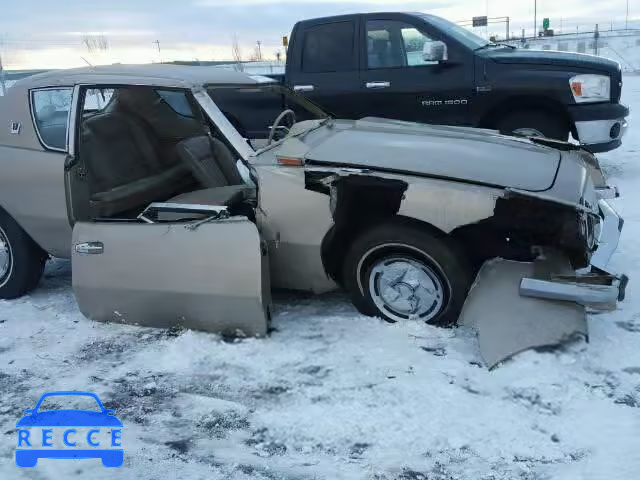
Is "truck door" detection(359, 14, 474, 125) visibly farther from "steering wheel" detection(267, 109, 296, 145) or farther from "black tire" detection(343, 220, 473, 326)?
"black tire" detection(343, 220, 473, 326)

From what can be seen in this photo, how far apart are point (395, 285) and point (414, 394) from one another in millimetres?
746

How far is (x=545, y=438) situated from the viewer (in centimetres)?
248

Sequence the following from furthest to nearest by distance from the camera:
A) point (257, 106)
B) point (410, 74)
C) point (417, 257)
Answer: point (410, 74) < point (257, 106) < point (417, 257)

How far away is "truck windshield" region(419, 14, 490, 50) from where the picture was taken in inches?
256

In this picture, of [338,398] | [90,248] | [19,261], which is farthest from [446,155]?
[19,261]

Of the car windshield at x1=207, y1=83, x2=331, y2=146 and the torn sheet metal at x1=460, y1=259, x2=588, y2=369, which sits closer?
the torn sheet metal at x1=460, y1=259, x2=588, y2=369

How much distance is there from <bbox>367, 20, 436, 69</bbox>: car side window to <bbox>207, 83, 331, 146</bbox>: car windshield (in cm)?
236

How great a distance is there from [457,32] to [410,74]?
77 centimetres

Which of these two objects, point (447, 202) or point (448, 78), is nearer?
point (447, 202)

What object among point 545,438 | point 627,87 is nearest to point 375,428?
point 545,438

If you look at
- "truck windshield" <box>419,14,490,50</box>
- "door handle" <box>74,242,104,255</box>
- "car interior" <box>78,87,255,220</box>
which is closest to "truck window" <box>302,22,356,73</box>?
"truck windshield" <box>419,14,490,50</box>

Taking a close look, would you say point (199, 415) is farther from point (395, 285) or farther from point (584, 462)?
point (584, 462)

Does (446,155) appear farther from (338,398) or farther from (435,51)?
(435,51)

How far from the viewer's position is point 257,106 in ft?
14.4
